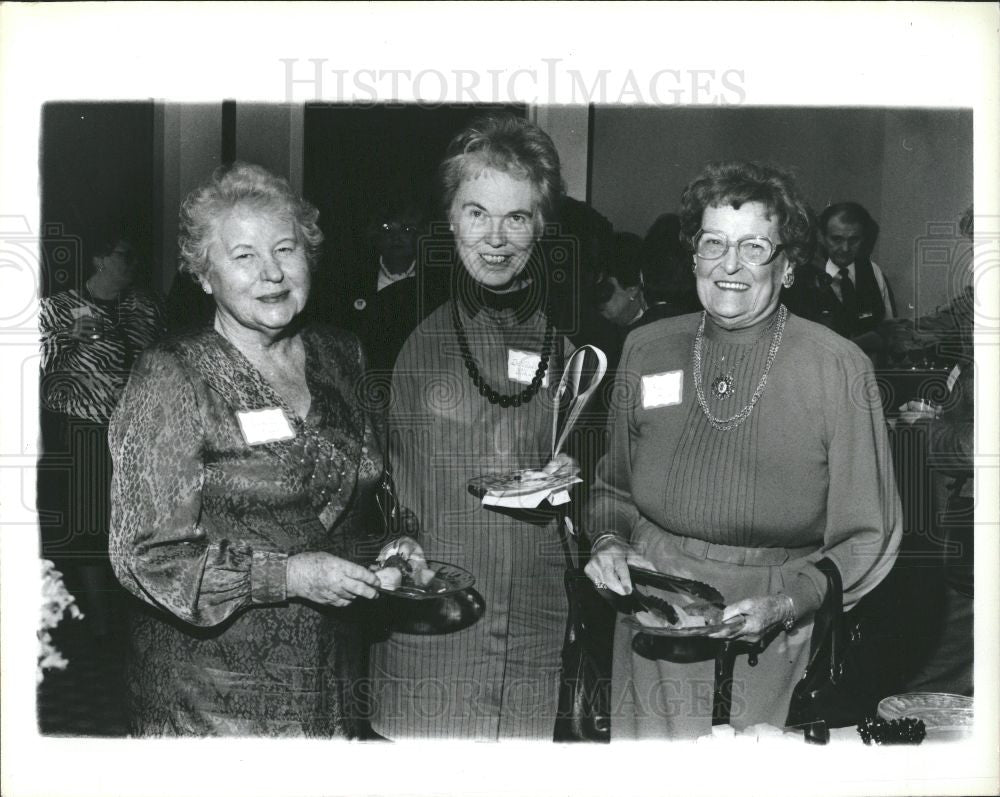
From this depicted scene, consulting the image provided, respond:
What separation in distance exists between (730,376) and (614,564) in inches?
25.5

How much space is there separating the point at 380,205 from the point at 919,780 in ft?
8.14

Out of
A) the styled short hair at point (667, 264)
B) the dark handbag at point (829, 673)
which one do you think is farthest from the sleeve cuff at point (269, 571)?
the dark handbag at point (829, 673)

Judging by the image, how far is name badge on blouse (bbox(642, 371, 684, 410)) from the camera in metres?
3.05

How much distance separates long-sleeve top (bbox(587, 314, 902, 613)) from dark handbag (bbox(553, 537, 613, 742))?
22 centimetres

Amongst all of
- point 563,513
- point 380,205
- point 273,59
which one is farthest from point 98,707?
point 273,59

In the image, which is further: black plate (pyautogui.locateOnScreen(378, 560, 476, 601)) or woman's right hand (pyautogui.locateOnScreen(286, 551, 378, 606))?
black plate (pyautogui.locateOnScreen(378, 560, 476, 601))

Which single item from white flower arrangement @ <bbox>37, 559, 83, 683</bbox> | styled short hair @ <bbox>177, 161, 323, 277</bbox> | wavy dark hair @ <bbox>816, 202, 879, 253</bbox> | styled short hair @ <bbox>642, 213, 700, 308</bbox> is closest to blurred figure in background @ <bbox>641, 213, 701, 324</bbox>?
styled short hair @ <bbox>642, 213, 700, 308</bbox>

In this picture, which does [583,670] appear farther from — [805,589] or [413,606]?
[805,589]

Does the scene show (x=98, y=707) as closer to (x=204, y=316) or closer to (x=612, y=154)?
(x=204, y=316)

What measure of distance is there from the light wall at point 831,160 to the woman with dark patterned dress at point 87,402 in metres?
1.47

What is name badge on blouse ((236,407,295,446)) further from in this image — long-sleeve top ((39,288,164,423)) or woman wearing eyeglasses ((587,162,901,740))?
woman wearing eyeglasses ((587,162,901,740))

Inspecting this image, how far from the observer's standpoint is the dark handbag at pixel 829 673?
2988 mm

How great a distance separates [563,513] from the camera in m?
3.10

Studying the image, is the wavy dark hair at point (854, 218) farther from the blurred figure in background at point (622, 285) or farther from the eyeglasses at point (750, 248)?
the blurred figure in background at point (622, 285)
